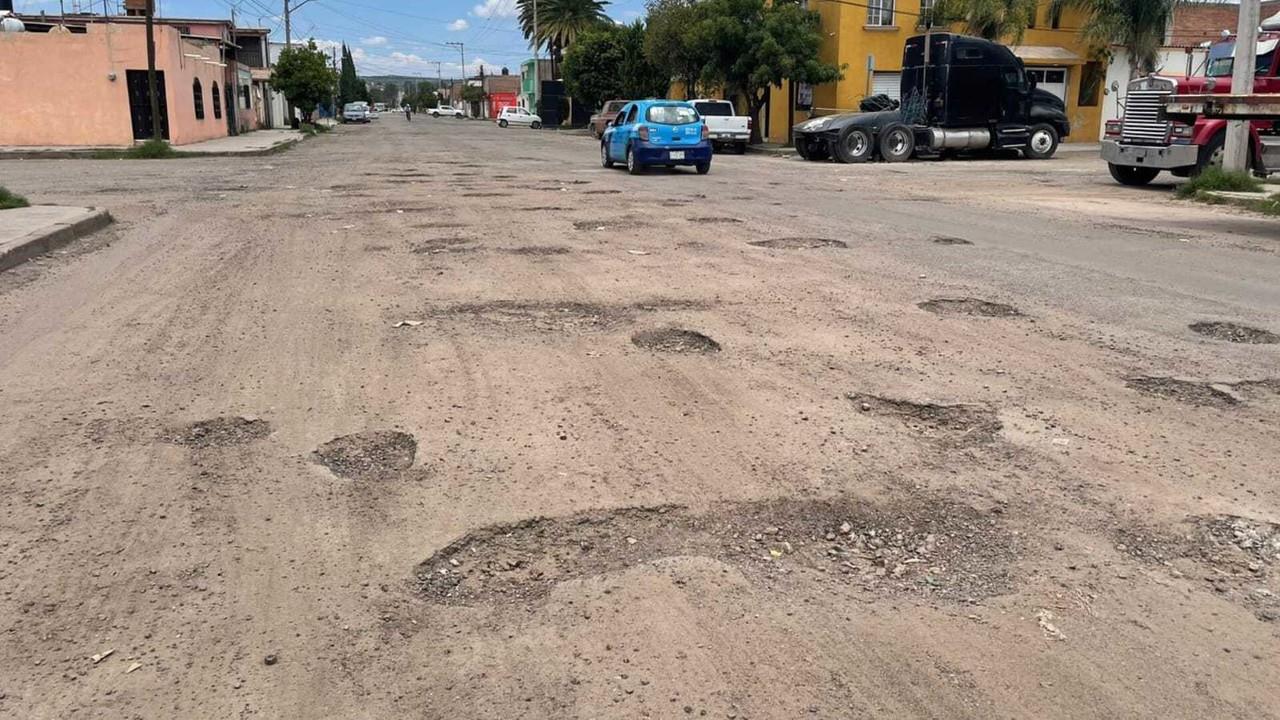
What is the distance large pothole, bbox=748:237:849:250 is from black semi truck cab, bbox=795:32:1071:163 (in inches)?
645

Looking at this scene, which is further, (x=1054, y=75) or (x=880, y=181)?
(x=1054, y=75)

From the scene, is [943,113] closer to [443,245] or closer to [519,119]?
[443,245]

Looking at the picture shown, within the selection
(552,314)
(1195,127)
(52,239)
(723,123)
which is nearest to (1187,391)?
(552,314)

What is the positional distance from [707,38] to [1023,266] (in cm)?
2595

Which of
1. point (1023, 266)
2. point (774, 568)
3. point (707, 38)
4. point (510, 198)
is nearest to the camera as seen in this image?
point (774, 568)

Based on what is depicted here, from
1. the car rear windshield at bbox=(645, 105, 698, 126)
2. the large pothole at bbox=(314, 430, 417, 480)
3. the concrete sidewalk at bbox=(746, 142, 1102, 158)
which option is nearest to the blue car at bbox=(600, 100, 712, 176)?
the car rear windshield at bbox=(645, 105, 698, 126)

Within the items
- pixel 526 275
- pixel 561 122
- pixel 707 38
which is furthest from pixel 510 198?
pixel 561 122

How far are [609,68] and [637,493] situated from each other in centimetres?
5347

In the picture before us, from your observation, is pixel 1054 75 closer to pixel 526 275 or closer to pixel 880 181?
pixel 880 181

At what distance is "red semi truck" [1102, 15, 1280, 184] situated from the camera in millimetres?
16734

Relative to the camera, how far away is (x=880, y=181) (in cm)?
2016

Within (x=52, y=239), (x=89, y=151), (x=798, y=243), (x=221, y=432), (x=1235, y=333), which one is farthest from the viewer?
(x=89, y=151)

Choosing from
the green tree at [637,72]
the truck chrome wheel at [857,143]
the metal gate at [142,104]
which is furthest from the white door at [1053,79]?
the metal gate at [142,104]

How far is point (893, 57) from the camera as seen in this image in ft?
117
